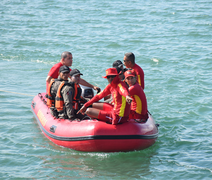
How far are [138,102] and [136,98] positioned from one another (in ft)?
0.34

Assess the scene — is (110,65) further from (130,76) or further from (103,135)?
(103,135)

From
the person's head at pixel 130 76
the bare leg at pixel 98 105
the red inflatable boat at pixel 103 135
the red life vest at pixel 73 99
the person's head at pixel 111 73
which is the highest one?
the person's head at pixel 111 73

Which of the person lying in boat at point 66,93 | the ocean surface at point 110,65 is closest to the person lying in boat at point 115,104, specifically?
the person lying in boat at point 66,93

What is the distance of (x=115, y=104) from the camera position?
635 centimetres

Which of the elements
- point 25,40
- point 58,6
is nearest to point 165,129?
point 25,40

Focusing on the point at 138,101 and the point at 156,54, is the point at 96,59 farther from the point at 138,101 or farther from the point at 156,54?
the point at 138,101

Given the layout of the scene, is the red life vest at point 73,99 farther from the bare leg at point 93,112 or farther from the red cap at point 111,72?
the red cap at point 111,72

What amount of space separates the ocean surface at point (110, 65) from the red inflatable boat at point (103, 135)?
0.21 meters

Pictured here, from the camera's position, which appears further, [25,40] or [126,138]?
[25,40]

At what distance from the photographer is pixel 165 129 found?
314 inches

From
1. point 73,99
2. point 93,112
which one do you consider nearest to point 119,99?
point 93,112

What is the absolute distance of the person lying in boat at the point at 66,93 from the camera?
673cm

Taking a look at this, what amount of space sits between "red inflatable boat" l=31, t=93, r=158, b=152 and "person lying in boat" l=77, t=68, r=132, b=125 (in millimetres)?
126

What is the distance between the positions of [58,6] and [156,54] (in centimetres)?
1154
